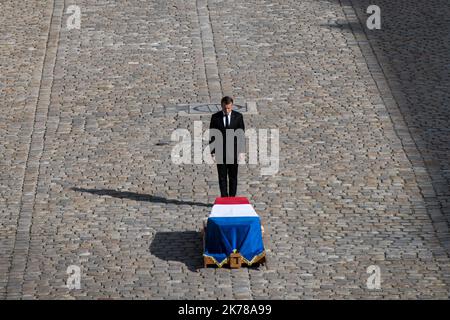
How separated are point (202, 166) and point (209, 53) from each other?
650 centimetres

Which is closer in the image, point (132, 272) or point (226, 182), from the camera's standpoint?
point (132, 272)

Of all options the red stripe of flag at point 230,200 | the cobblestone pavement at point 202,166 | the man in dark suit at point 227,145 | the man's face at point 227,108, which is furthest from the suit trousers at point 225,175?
the red stripe of flag at point 230,200

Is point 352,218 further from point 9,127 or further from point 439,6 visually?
point 439,6

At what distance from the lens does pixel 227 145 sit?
2102 centimetres

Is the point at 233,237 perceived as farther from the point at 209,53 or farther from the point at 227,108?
the point at 209,53

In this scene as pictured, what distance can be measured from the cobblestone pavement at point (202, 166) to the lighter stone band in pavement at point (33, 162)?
0.04 meters

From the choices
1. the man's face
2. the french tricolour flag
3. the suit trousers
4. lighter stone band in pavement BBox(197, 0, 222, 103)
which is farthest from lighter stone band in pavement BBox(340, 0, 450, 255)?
the man's face

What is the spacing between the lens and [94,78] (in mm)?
27562

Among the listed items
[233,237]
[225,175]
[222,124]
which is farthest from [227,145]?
[233,237]

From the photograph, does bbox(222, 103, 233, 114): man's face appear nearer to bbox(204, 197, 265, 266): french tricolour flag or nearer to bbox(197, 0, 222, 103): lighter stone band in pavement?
bbox(204, 197, 265, 266): french tricolour flag

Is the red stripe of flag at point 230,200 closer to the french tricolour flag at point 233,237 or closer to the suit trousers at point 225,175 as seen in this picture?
the french tricolour flag at point 233,237

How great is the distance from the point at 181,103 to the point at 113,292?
8393mm

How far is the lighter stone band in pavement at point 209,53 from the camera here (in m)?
26.6

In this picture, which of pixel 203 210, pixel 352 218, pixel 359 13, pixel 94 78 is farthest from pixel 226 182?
pixel 359 13
